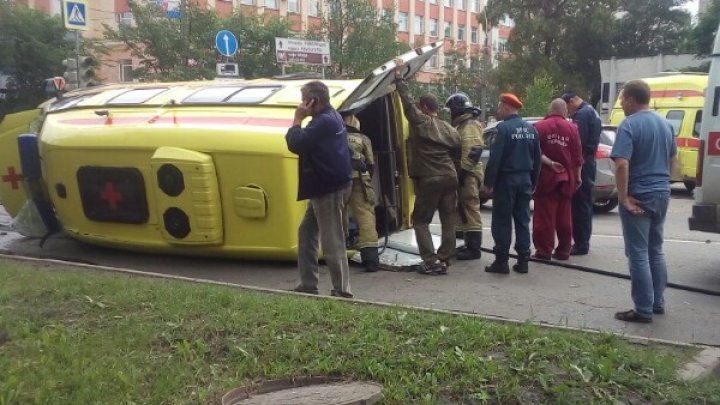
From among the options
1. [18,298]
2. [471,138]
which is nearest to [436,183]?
[471,138]

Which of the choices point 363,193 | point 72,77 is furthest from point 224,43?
point 363,193

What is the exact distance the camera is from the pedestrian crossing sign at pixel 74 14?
15.0 metres

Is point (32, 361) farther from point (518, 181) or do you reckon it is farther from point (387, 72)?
point (518, 181)

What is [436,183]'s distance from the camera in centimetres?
734

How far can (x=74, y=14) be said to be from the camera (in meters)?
15.1

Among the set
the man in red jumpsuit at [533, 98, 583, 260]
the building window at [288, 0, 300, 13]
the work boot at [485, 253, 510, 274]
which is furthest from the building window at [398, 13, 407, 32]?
the work boot at [485, 253, 510, 274]

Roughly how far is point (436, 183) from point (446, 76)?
39081 mm

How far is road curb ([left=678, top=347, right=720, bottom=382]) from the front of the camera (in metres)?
4.04

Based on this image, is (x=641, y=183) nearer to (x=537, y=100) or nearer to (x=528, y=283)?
(x=528, y=283)

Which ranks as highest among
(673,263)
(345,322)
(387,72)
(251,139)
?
(387,72)

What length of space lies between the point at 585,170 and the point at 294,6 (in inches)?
1893

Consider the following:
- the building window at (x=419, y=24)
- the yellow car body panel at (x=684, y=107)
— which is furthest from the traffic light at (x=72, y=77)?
the building window at (x=419, y=24)

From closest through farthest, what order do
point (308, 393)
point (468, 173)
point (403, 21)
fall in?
point (308, 393) < point (468, 173) < point (403, 21)

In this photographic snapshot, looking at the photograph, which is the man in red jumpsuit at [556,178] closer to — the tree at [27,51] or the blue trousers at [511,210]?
the blue trousers at [511,210]
